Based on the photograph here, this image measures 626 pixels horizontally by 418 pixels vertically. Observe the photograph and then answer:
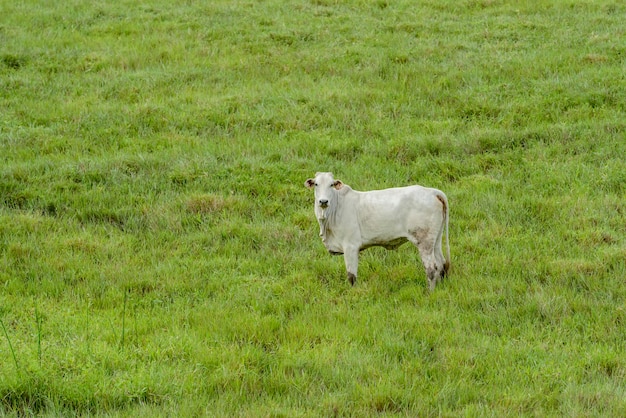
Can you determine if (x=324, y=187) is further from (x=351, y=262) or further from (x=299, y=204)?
(x=299, y=204)

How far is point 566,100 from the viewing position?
1644 centimetres

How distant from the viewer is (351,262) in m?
10.3

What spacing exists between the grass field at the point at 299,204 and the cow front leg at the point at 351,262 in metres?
0.24

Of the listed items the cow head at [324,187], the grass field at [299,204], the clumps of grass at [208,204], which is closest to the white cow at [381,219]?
the cow head at [324,187]

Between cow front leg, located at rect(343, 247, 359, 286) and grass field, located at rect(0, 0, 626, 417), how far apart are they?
238mm

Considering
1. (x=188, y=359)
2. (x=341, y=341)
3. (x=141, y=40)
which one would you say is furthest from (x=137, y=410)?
(x=141, y=40)

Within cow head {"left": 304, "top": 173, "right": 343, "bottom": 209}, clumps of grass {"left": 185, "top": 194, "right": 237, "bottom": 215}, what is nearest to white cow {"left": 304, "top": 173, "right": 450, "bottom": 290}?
cow head {"left": 304, "top": 173, "right": 343, "bottom": 209}

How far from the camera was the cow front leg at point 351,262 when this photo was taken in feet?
33.7

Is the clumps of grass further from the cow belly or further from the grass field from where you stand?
the cow belly

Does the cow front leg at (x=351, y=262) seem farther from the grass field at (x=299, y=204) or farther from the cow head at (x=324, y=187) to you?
the cow head at (x=324, y=187)

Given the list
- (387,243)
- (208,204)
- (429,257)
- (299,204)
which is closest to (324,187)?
(387,243)

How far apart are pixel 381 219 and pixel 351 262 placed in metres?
0.63

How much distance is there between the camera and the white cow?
33.0 ft

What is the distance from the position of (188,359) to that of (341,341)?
154 cm
